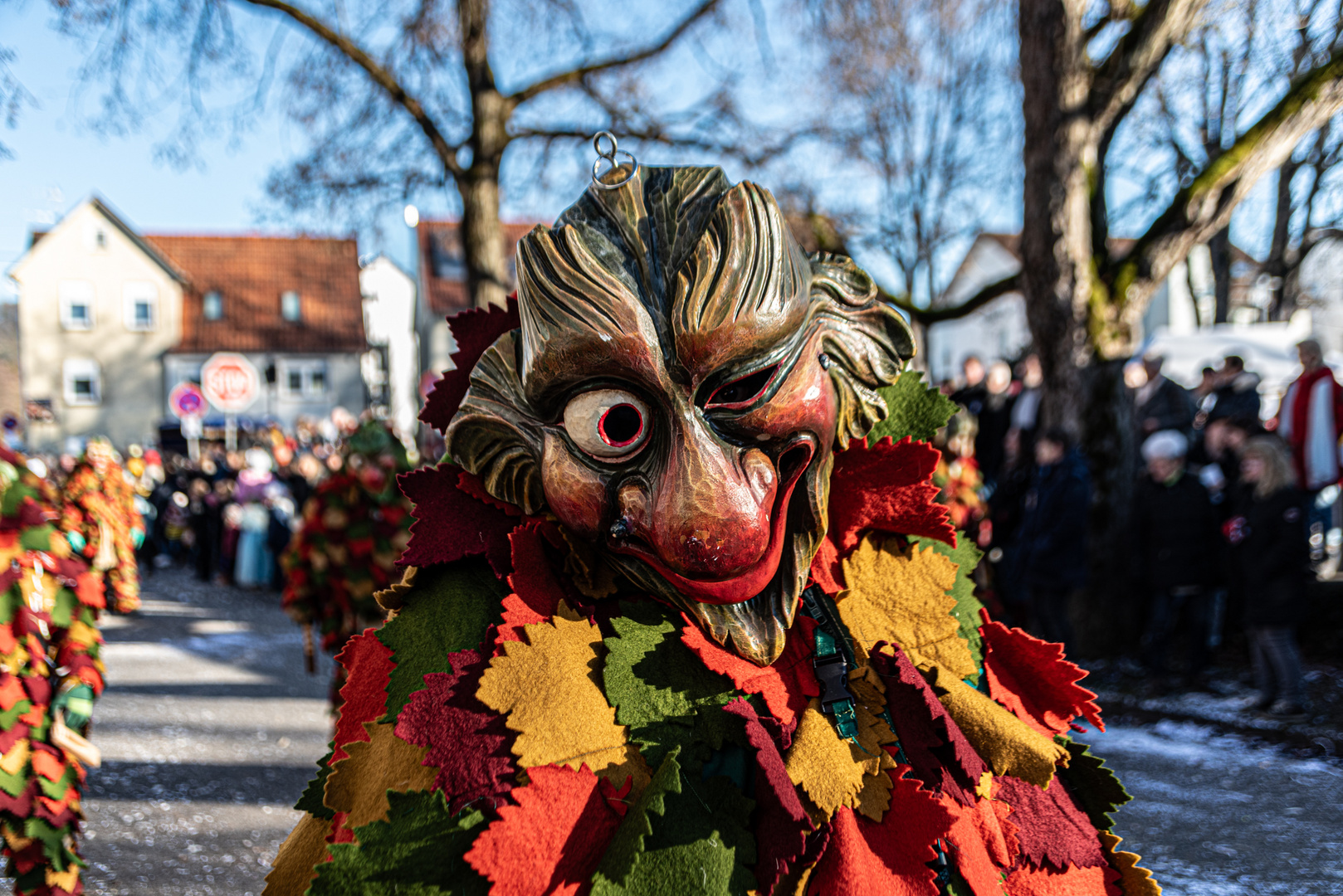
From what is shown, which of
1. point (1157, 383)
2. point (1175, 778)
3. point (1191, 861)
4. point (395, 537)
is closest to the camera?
point (1191, 861)

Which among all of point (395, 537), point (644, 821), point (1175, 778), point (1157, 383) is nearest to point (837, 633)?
point (644, 821)

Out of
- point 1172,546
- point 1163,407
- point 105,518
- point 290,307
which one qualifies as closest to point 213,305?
point 290,307

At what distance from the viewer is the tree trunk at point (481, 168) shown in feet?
24.8

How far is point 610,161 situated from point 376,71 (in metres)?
7.36

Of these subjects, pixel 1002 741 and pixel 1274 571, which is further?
pixel 1274 571

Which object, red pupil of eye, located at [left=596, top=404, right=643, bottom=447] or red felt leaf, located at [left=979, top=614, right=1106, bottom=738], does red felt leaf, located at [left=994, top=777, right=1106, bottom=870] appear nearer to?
red felt leaf, located at [left=979, top=614, right=1106, bottom=738]

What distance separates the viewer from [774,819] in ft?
4.28

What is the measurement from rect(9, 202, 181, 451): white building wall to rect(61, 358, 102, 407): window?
0.06 m

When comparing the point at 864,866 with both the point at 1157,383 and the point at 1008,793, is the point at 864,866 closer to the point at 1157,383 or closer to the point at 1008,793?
the point at 1008,793

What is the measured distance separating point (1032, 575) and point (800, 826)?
5500mm

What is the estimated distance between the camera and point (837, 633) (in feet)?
5.04

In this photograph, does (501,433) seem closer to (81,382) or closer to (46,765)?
(46,765)

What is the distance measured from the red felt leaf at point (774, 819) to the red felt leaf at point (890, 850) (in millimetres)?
53

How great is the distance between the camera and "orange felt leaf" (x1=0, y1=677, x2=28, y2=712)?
9.98ft
